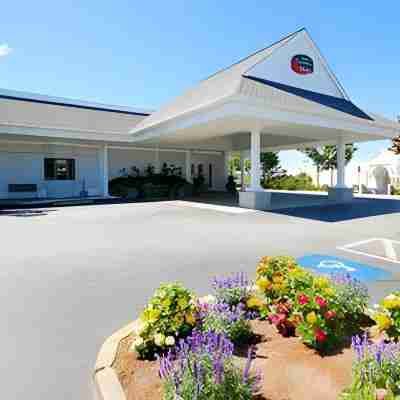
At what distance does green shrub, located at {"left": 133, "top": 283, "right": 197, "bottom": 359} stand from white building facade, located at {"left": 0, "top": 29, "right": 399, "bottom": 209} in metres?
9.83

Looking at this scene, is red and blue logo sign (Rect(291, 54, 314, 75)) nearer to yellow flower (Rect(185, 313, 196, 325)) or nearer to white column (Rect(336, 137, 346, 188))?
white column (Rect(336, 137, 346, 188))

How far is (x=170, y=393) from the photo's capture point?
184 cm

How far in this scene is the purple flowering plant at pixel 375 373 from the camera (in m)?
1.78

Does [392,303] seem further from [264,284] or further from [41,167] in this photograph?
[41,167]

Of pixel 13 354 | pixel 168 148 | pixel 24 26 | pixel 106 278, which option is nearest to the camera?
pixel 13 354

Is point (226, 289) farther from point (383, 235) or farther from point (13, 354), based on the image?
point (383, 235)

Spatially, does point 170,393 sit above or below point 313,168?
below

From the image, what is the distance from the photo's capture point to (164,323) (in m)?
2.63

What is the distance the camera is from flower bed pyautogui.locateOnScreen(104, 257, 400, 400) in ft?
6.15

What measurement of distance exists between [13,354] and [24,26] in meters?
13.5

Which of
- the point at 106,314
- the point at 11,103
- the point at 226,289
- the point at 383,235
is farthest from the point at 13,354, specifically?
the point at 11,103

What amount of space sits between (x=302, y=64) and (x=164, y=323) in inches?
697

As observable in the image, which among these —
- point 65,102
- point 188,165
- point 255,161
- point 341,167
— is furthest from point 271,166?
point 255,161

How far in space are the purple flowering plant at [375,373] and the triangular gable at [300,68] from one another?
49.5 ft
